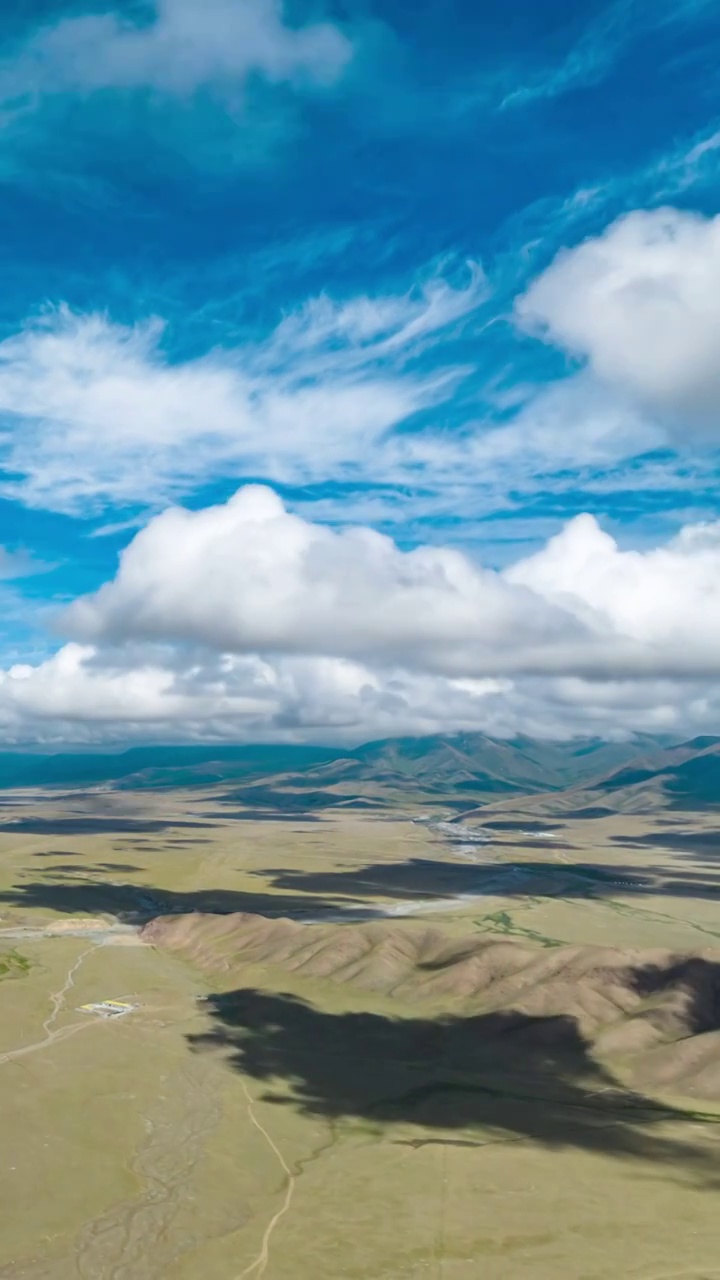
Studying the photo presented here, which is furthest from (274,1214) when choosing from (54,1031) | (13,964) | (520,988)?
(13,964)

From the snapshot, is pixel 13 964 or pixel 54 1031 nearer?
pixel 54 1031

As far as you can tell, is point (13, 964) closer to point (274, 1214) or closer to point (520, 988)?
point (520, 988)

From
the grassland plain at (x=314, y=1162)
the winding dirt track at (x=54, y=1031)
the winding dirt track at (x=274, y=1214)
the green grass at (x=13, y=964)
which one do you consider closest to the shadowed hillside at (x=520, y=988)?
the grassland plain at (x=314, y=1162)

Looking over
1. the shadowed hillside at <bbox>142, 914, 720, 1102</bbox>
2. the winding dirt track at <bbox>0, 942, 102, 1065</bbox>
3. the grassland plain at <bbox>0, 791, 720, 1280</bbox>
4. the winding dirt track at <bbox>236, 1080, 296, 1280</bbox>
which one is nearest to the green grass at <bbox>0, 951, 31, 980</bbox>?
the winding dirt track at <bbox>0, 942, 102, 1065</bbox>

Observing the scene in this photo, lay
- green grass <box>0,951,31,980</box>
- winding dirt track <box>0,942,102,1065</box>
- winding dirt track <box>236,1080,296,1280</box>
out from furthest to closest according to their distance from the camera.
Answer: green grass <box>0,951,31,980</box>
winding dirt track <box>0,942,102,1065</box>
winding dirt track <box>236,1080,296,1280</box>

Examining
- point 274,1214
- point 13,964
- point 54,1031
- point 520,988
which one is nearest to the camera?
point 274,1214

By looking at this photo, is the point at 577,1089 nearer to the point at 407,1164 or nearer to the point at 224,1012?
the point at 407,1164

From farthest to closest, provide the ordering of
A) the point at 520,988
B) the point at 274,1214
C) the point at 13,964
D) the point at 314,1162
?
the point at 13,964
the point at 520,988
the point at 314,1162
the point at 274,1214

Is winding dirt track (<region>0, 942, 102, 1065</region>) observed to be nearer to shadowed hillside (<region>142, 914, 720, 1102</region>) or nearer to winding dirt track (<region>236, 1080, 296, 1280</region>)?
shadowed hillside (<region>142, 914, 720, 1102</region>)

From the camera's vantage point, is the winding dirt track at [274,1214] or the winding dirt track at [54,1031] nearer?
the winding dirt track at [274,1214]

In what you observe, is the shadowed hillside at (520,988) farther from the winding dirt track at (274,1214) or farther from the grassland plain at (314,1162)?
the winding dirt track at (274,1214)

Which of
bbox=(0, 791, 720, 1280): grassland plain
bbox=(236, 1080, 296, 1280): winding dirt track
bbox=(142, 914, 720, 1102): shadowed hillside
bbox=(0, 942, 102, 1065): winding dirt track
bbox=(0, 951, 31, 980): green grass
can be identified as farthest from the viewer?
bbox=(0, 951, 31, 980): green grass
